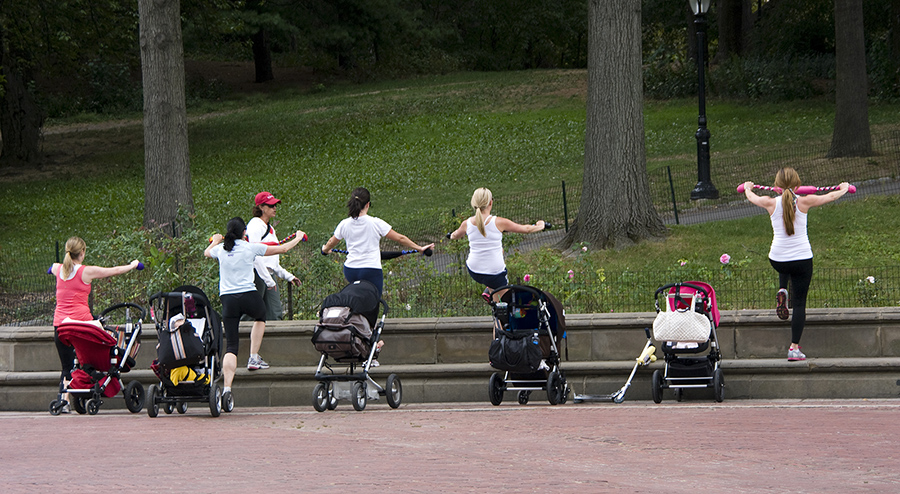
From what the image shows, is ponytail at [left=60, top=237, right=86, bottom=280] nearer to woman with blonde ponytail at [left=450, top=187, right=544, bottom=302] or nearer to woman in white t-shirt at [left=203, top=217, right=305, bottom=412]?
woman in white t-shirt at [left=203, top=217, right=305, bottom=412]

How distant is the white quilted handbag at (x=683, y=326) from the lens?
902 centimetres

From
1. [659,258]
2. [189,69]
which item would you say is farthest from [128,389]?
[189,69]

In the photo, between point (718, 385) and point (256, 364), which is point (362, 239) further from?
point (718, 385)

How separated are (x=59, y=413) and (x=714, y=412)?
6.46 metres

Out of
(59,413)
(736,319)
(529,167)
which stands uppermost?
(529,167)

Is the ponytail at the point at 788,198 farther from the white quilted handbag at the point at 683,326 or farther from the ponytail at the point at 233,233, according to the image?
the ponytail at the point at 233,233

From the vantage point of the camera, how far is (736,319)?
382 inches

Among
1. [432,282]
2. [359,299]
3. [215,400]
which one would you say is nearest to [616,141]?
[432,282]

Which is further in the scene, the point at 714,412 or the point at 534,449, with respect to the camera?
the point at 714,412

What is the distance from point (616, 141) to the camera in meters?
16.7

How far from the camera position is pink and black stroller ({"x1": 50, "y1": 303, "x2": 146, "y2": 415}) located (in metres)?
9.59

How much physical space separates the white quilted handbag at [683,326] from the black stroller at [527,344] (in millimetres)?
929

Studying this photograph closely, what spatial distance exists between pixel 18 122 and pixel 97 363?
27758 mm

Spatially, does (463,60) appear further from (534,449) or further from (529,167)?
(534,449)
